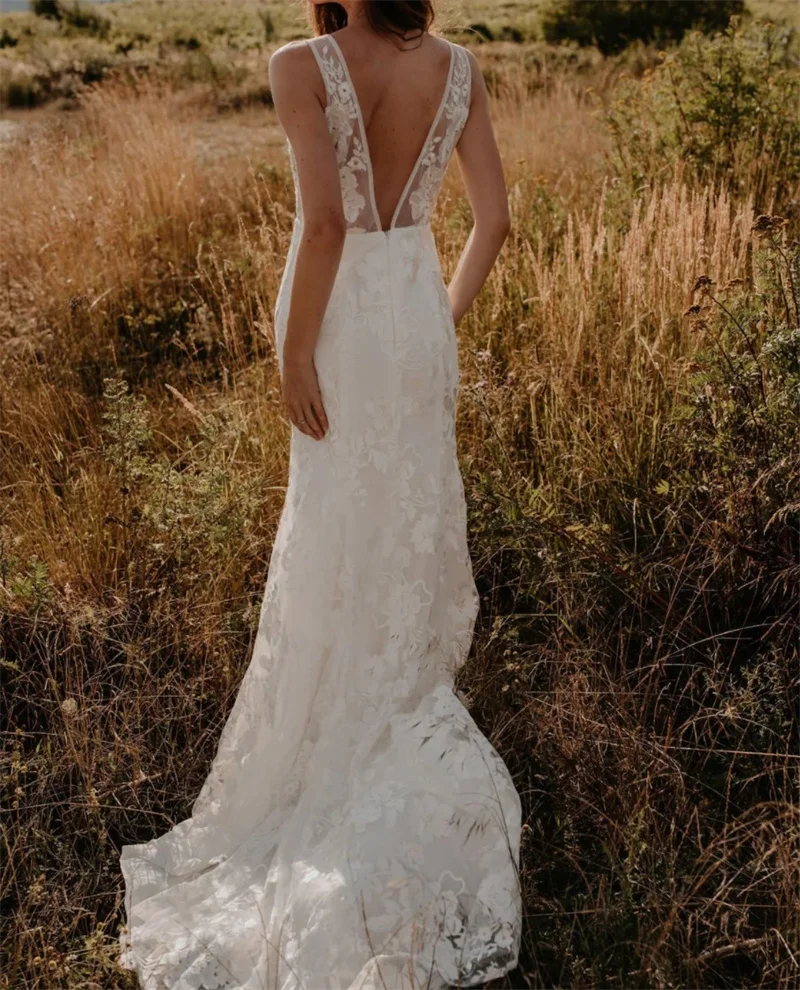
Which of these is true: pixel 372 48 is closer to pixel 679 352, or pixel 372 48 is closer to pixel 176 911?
pixel 679 352

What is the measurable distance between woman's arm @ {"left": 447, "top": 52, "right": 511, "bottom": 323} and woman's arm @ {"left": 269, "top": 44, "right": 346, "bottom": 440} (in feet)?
1.52

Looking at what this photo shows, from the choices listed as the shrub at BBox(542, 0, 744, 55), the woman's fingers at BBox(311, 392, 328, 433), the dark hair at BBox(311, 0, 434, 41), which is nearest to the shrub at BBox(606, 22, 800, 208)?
the dark hair at BBox(311, 0, 434, 41)

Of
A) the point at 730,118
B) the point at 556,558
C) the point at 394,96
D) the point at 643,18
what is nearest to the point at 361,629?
→ the point at 556,558

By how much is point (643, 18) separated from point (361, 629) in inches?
504

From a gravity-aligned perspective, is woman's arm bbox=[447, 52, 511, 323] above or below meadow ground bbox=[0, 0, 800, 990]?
above

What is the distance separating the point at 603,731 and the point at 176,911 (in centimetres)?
110

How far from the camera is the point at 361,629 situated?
2.35 m

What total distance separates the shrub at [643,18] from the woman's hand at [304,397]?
38.8 ft

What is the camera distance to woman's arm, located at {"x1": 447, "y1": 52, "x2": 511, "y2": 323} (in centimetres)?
224

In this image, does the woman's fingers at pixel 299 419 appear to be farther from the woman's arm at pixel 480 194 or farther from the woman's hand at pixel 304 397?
the woman's arm at pixel 480 194

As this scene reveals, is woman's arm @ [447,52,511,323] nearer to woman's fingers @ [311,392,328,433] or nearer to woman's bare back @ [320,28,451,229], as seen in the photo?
woman's bare back @ [320,28,451,229]

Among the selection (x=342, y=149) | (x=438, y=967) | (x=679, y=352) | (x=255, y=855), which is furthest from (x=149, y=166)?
(x=438, y=967)

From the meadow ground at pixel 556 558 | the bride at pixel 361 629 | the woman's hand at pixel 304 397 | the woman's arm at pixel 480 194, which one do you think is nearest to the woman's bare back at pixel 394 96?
the bride at pixel 361 629

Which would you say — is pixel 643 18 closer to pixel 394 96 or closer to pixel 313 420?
pixel 394 96
